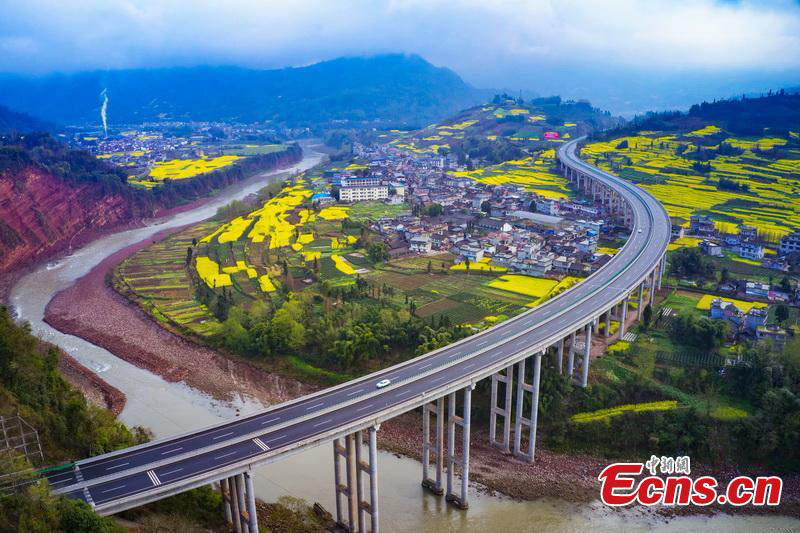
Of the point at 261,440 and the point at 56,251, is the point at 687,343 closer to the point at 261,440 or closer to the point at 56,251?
the point at 261,440

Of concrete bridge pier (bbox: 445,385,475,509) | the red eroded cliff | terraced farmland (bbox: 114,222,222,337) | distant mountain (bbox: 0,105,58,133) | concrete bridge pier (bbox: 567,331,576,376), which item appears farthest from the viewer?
distant mountain (bbox: 0,105,58,133)

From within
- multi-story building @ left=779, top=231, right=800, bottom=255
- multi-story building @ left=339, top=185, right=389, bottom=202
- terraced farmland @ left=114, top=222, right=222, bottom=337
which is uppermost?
multi-story building @ left=339, top=185, right=389, bottom=202

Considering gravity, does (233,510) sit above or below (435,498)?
above

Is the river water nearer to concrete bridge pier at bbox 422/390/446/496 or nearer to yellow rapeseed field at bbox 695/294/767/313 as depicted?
concrete bridge pier at bbox 422/390/446/496

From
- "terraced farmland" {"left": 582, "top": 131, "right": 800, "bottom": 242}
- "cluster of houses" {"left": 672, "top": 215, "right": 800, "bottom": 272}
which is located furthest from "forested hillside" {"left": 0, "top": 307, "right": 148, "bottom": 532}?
"terraced farmland" {"left": 582, "top": 131, "right": 800, "bottom": 242}

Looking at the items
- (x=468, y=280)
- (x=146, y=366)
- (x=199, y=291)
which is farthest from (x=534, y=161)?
(x=146, y=366)

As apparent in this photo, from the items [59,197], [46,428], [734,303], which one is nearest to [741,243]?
Answer: [734,303]

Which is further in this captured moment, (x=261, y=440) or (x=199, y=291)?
→ (x=199, y=291)
